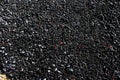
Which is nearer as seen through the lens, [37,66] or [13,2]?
[37,66]

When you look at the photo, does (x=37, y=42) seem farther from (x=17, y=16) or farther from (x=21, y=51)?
(x=17, y=16)

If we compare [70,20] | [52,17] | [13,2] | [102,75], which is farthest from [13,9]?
Answer: [102,75]

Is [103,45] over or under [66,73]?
over

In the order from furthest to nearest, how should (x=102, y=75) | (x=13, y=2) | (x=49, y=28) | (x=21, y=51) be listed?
1. (x=13, y=2)
2. (x=49, y=28)
3. (x=21, y=51)
4. (x=102, y=75)

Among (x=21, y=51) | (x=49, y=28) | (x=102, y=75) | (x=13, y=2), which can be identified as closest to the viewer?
(x=102, y=75)

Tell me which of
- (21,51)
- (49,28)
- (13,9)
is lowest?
(21,51)

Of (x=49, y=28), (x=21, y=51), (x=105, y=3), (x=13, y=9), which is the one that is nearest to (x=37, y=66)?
(x=21, y=51)

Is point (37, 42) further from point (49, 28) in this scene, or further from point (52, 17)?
point (52, 17)
